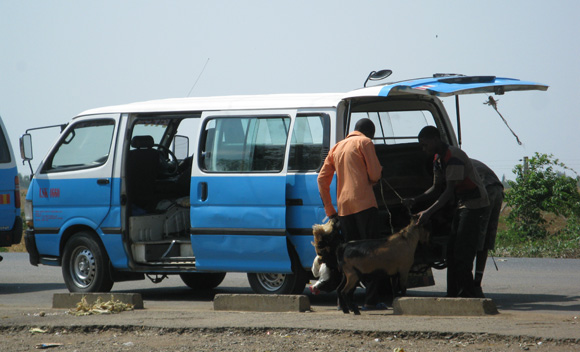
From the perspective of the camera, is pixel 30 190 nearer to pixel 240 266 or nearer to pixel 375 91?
pixel 240 266

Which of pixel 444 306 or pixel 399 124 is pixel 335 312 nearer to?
pixel 444 306

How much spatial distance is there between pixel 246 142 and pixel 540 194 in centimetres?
1104

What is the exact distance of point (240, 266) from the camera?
9.01m

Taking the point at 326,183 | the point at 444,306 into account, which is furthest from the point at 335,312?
the point at 326,183

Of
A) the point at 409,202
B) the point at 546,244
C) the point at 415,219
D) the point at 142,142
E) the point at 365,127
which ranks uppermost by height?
the point at 365,127

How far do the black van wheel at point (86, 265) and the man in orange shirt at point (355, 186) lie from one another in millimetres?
3128

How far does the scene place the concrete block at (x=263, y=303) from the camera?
321 inches

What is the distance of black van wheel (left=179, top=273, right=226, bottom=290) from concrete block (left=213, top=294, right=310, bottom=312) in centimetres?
269

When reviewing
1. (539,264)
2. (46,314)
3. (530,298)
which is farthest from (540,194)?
(46,314)

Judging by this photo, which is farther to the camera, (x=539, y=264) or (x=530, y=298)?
(x=539, y=264)

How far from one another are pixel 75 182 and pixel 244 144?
2.28m

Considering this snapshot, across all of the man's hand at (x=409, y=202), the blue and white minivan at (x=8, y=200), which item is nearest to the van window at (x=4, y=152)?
the blue and white minivan at (x=8, y=200)

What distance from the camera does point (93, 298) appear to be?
9062 millimetres

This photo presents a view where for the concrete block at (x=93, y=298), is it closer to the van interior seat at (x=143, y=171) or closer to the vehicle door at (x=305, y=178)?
the van interior seat at (x=143, y=171)
